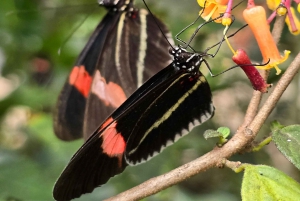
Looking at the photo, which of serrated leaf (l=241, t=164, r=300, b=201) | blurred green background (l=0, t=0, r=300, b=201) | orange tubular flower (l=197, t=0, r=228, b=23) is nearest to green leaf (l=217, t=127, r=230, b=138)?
serrated leaf (l=241, t=164, r=300, b=201)

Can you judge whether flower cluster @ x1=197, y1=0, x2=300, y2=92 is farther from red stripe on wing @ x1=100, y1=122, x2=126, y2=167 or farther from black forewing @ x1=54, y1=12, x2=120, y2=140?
black forewing @ x1=54, y1=12, x2=120, y2=140

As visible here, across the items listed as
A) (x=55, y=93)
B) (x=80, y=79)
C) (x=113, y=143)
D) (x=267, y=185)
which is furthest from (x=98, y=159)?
(x=55, y=93)

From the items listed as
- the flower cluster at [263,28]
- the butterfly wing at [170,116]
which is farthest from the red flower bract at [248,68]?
the butterfly wing at [170,116]

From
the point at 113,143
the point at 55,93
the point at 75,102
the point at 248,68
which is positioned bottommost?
the point at 55,93

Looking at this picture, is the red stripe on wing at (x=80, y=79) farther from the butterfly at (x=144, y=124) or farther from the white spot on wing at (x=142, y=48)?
the butterfly at (x=144, y=124)

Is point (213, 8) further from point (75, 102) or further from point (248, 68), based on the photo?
point (75, 102)

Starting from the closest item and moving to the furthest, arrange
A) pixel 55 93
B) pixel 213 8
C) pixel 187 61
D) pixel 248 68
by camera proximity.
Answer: pixel 248 68, pixel 213 8, pixel 187 61, pixel 55 93

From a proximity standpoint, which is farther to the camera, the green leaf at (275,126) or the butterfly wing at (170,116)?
the butterfly wing at (170,116)
